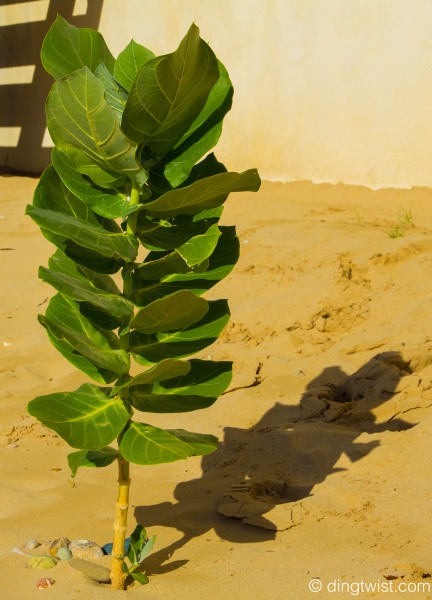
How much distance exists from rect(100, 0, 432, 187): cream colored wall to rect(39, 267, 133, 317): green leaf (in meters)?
4.62

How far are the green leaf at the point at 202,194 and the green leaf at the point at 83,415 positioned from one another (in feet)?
1.76

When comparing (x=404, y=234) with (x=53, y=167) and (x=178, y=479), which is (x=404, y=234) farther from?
(x=53, y=167)

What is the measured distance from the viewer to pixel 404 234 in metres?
5.68

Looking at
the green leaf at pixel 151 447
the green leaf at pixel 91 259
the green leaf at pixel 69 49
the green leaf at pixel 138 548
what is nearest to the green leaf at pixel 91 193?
the green leaf at pixel 91 259

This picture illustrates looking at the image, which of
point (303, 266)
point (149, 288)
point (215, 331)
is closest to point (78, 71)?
point (149, 288)

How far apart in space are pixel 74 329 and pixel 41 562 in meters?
0.73

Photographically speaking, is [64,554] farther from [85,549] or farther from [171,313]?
[171,313]

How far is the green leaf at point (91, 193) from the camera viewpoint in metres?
2.57

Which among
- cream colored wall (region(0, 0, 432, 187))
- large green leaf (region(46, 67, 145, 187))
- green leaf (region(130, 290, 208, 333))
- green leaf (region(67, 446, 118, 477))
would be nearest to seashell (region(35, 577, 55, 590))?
green leaf (region(67, 446, 118, 477))

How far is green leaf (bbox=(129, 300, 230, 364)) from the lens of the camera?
2.69 m

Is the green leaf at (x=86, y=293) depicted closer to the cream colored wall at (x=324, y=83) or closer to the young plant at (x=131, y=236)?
the young plant at (x=131, y=236)

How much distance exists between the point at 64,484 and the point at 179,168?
148 cm

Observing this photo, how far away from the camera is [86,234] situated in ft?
8.04

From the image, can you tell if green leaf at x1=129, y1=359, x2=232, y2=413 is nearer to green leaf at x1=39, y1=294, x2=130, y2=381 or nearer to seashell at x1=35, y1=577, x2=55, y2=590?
green leaf at x1=39, y1=294, x2=130, y2=381
